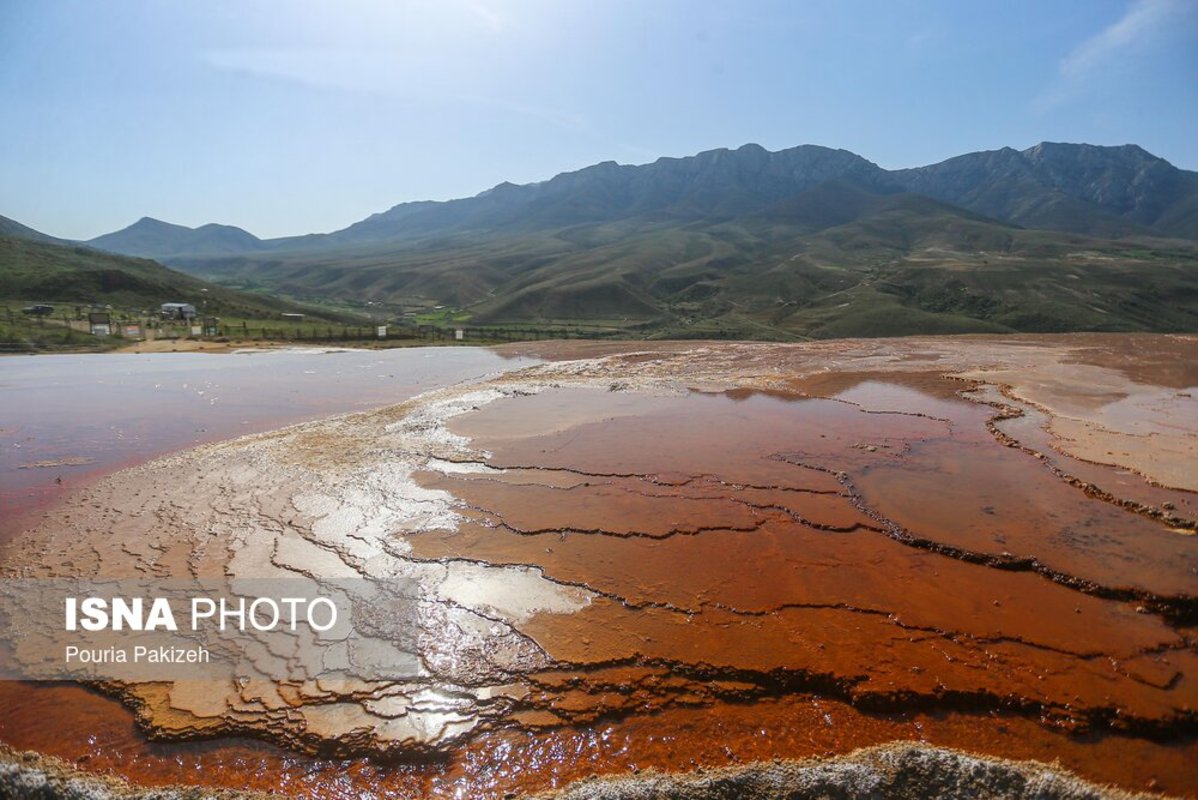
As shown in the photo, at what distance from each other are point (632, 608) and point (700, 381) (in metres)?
15.8

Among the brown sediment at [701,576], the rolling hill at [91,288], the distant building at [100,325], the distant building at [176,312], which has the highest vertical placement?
the rolling hill at [91,288]

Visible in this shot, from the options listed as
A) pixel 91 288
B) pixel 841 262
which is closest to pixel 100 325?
pixel 91 288

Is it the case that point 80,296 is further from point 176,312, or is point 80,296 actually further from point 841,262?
point 841,262

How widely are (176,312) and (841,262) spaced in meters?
78.6

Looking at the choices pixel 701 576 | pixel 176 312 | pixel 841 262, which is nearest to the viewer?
pixel 701 576

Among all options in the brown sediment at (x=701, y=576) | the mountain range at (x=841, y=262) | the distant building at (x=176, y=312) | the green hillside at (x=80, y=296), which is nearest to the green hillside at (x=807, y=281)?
the mountain range at (x=841, y=262)

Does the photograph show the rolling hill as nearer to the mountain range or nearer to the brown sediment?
the mountain range

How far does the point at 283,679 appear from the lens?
5730mm

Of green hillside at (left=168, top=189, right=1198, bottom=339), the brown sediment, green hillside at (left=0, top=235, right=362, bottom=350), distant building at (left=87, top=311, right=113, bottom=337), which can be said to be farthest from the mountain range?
the brown sediment

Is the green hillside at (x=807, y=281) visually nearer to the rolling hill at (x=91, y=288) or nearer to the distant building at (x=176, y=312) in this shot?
the rolling hill at (x=91, y=288)

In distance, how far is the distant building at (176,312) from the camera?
141 ft

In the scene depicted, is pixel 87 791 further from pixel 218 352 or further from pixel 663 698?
pixel 218 352

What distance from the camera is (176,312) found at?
44500 millimetres

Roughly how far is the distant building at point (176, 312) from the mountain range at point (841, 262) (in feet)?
85.8
